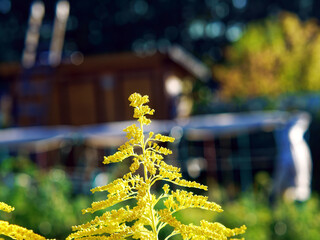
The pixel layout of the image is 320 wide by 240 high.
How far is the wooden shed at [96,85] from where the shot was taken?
715 inches

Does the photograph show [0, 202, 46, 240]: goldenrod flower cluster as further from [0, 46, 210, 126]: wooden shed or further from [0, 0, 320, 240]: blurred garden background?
[0, 46, 210, 126]: wooden shed

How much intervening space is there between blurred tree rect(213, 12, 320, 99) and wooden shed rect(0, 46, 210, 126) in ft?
38.3

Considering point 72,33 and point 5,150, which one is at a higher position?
point 72,33

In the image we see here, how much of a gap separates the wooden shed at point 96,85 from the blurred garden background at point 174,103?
1.5 inches

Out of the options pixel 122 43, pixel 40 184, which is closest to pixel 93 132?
pixel 40 184

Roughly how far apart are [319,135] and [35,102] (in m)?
11.1

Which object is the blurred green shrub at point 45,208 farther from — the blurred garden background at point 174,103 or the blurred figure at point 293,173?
the blurred figure at point 293,173

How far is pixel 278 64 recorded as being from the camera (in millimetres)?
30422

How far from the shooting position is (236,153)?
948 inches

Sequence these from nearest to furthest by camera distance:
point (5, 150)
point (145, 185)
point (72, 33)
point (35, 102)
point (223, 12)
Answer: point (145, 185) → point (5, 150) → point (35, 102) → point (72, 33) → point (223, 12)

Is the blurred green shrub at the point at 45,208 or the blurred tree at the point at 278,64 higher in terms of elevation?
the blurred tree at the point at 278,64

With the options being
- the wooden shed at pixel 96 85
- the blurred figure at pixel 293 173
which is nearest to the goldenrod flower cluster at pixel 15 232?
the blurred figure at pixel 293 173

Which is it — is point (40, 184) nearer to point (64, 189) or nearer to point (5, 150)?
point (64, 189)

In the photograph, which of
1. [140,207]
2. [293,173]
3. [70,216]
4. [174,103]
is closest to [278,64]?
[174,103]
